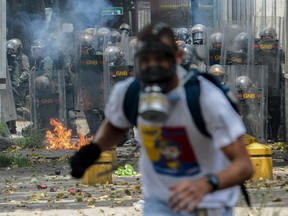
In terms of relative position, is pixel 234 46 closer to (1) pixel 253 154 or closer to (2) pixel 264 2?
(2) pixel 264 2

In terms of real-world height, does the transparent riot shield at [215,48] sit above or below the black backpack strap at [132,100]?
below

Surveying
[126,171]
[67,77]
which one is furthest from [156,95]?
[67,77]

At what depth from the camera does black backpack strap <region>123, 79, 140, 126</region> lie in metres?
5.00

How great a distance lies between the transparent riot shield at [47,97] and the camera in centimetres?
1897

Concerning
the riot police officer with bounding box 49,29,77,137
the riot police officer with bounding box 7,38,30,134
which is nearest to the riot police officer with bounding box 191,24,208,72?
the riot police officer with bounding box 49,29,77,137

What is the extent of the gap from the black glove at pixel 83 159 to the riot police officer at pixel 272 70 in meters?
13.3

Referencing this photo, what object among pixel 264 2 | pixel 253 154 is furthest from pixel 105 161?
pixel 264 2

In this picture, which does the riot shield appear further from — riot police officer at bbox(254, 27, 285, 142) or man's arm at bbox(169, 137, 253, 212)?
man's arm at bbox(169, 137, 253, 212)

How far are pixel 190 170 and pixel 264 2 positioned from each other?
18.5 meters

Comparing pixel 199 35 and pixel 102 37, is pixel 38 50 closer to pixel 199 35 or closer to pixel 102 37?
pixel 102 37

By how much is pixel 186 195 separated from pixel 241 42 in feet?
49.7

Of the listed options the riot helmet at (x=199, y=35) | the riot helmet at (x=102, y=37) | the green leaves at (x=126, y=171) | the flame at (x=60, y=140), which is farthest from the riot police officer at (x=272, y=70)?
the green leaves at (x=126, y=171)

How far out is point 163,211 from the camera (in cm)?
492

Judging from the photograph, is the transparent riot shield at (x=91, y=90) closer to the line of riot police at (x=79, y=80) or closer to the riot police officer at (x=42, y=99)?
the line of riot police at (x=79, y=80)
